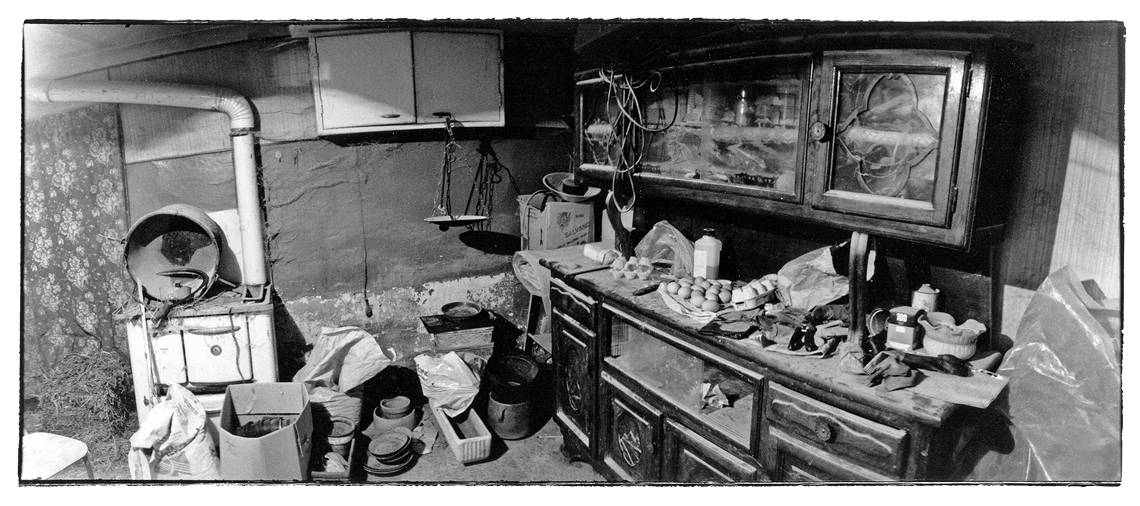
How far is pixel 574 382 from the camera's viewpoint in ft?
12.8

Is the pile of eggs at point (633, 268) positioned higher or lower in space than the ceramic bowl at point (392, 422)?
higher

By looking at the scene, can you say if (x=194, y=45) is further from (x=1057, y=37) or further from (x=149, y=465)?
(x=1057, y=37)

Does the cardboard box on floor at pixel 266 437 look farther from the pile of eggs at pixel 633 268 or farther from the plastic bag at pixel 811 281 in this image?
the plastic bag at pixel 811 281

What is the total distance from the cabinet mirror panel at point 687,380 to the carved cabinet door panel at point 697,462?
0.10 metres

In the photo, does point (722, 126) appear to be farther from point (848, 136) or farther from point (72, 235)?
point (72, 235)

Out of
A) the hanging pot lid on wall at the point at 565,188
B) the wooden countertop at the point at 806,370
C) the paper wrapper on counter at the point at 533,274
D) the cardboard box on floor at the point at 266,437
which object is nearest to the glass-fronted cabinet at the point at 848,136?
the wooden countertop at the point at 806,370

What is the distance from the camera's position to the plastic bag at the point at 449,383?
4434mm

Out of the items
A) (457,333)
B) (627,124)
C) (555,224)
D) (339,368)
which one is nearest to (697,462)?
(627,124)

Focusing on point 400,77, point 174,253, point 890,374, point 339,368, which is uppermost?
point 400,77

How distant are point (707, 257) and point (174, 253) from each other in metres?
3.34

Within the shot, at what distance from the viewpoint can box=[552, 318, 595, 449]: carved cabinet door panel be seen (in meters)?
3.69

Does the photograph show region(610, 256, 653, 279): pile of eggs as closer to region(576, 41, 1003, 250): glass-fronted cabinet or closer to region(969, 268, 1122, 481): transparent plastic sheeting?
region(576, 41, 1003, 250): glass-fronted cabinet

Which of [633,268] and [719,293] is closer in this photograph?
[719,293]

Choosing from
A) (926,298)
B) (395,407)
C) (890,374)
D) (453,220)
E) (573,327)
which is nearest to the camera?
(890,374)
